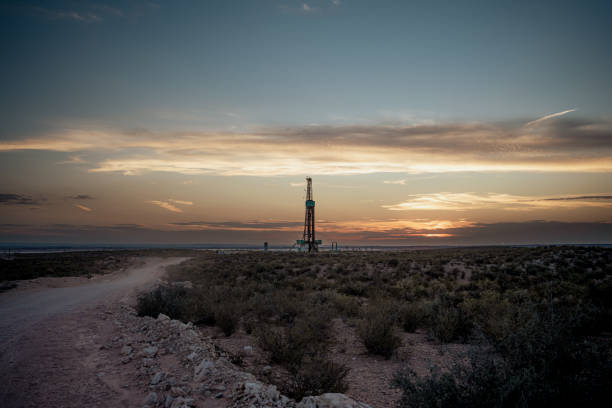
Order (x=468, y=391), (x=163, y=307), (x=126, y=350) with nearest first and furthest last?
(x=468, y=391) → (x=126, y=350) → (x=163, y=307)

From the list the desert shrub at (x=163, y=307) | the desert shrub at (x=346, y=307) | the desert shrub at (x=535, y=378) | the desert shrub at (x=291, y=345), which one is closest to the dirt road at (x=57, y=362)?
the desert shrub at (x=163, y=307)

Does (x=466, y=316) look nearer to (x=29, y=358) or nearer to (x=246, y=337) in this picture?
(x=246, y=337)

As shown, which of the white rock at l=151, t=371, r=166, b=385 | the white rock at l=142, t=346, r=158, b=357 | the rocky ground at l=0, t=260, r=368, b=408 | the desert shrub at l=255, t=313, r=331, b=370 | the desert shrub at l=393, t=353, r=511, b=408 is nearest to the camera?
the desert shrub at l=393, t=353, r=511, b=408

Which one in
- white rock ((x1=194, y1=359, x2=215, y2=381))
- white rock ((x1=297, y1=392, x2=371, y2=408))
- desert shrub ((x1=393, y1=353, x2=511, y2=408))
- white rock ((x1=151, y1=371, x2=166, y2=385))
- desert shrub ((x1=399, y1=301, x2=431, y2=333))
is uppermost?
desert shrub ((x1=393, y1=353, x2=511, y2=408))

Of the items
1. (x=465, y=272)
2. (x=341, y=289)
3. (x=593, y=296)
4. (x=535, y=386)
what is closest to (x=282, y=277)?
(x=341, y=289)

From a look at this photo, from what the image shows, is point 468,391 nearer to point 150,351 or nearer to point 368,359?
point 368,359

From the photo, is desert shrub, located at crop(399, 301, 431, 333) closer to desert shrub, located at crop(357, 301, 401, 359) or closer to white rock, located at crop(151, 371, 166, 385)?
desert shrub, located at crop(357, 301, 401, 359)

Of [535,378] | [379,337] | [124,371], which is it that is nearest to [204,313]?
[124,371]

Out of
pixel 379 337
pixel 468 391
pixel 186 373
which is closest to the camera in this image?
pixel 468 391

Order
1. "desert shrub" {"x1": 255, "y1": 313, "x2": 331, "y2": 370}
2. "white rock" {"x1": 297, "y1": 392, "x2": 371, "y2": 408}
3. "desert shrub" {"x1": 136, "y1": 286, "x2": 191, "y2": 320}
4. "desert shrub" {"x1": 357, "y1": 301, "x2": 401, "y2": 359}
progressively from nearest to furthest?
"white rock" {"x1": 297, "y1": 392, "x2": 371, "y2": 408}, "desert shrub" {"x1": 255, "y1": 313, "x2": 331, "y2": 370}, "desert shrub" {"x1": 357, "y1": 301, "x2": 401, "y2": 359}, "desert shrub" {"x1": 136, "y1": 286, "x2": 191, "y2": 320}

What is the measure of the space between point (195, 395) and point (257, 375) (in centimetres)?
128

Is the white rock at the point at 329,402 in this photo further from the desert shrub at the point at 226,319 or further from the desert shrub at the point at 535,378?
the desert shrub at the point at 226,319

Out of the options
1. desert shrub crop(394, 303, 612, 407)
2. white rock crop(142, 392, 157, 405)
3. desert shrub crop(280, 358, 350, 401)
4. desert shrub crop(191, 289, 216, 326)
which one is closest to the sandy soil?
desert shrub crop(191, 289, 216, 326)

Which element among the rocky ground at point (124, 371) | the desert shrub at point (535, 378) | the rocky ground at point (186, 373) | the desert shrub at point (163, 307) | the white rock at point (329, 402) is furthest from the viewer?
the desert shrub at point (163, 307)
